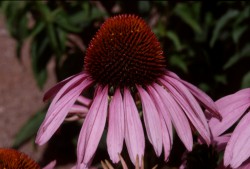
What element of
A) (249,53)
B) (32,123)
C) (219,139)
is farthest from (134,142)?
(32,123)

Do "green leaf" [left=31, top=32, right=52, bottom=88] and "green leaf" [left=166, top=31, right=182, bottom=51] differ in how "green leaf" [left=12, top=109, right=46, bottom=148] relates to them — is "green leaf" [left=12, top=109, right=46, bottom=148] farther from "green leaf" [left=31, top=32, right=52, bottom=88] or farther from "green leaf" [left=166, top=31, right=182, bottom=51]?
"green leaf" [left=166, top=31, right=182, bottom=51]

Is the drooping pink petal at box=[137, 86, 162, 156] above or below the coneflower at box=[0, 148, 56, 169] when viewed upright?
above

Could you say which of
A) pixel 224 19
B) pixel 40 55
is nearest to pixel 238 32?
pixel 224 19

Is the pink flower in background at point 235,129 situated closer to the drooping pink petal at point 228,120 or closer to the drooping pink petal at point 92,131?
the drooping pink petal at point 228,120

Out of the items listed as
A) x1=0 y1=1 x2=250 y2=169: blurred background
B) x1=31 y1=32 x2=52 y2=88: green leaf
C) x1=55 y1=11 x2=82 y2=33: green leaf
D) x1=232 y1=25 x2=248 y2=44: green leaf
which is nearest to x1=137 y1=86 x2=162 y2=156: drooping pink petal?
x1=0 y1=1 x2=250 y2=169: blurred background

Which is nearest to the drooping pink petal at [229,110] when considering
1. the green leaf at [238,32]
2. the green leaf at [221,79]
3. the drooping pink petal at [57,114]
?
the drooping pink petal at [57,114]
